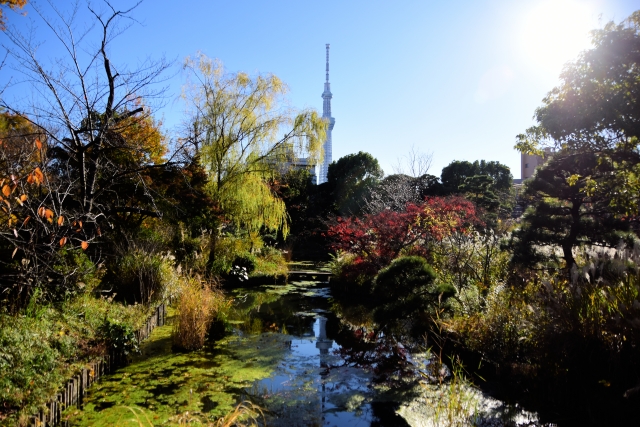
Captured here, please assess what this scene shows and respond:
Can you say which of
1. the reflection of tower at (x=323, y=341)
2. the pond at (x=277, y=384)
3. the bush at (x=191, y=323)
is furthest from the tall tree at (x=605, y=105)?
the bush at (x=191, y=323)

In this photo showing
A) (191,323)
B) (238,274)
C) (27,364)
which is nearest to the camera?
(27,364)

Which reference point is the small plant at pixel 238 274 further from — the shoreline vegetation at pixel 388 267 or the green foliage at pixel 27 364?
the green foliage at pixel 27 364

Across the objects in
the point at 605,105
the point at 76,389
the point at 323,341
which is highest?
the point at 605,105

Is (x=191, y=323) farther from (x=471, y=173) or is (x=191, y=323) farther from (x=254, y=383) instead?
(x=471, y=173)

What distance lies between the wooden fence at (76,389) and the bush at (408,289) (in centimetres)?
351

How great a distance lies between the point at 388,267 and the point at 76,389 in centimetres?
483

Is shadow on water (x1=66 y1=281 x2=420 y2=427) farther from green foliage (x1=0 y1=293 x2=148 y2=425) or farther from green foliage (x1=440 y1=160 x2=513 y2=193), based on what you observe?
green foliage (x1=440 y1=160 x2=513 y2=193)

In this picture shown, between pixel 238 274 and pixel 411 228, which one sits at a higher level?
pixel 411 228

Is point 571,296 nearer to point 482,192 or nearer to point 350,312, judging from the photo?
point 350,312

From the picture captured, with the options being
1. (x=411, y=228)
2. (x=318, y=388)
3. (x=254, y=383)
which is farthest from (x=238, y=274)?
(x=318, y=388)

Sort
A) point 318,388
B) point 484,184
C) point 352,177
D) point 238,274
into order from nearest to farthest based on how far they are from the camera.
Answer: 1. point 318,388
2. point 238,274
3. point 484,184
4. point 352,177

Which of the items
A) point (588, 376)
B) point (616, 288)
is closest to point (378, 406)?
point (588, 376)

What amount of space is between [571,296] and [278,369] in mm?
3185

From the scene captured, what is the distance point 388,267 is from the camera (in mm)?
7543
